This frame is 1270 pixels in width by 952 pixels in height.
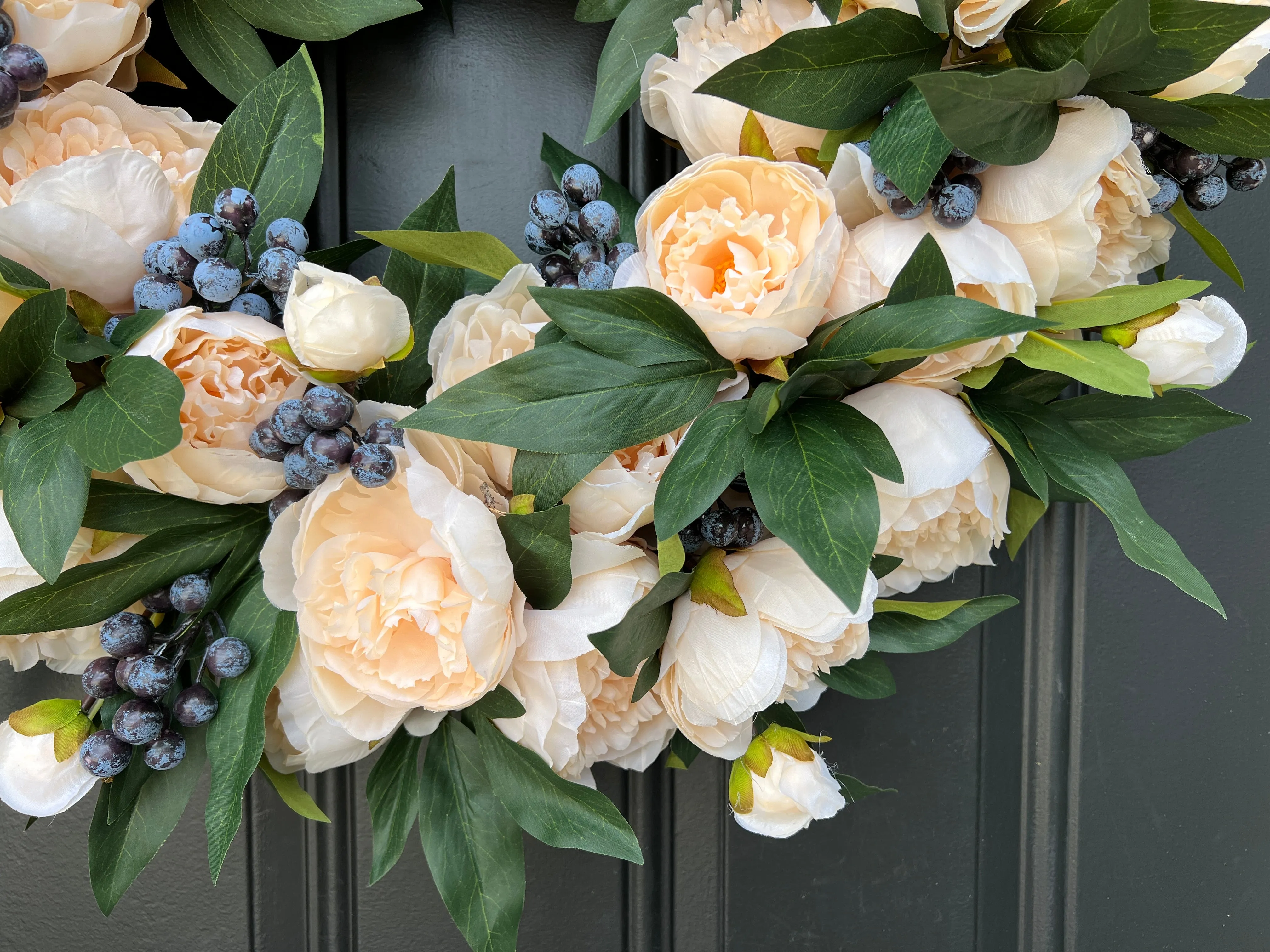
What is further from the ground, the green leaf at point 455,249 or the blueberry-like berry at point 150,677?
the green leaf at point 455,249

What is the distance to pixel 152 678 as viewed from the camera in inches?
18.3

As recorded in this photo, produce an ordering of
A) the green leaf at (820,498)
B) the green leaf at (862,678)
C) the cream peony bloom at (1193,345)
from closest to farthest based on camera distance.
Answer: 1. the green leaf at (820,498)
2. the cream peony bloom at (1193,345)
3. the green leaf at (862,678)

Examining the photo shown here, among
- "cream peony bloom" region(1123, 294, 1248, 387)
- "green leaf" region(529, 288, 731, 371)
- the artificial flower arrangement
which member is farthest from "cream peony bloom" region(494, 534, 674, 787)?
"cream peony bloom" region(1123, 294, 1248, 387)

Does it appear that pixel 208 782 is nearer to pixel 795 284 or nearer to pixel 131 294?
pixel 131 294


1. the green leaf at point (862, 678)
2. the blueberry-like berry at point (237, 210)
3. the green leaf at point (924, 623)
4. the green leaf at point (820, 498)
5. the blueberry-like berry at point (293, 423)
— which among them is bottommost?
the green leaf at point (862, 678)

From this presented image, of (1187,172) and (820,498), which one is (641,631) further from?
(1187,172)

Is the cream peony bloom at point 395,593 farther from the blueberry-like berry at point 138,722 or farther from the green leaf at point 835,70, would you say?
the green leaf at point 835,70

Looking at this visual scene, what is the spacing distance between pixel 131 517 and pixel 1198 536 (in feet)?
2.63

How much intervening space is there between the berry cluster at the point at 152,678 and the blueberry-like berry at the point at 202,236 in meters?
0.18

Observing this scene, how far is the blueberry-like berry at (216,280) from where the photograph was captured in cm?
46

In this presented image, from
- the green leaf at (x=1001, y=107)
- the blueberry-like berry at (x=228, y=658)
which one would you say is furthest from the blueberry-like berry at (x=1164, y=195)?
the blueberry-like berry at (x=228, y=658)

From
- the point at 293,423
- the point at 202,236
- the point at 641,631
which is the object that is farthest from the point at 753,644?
the point at 202,236

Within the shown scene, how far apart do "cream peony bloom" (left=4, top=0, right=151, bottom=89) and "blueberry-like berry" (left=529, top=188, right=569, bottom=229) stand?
10.1 inches

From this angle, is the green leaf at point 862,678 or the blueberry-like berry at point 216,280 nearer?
the blueberry-like berry at point 216,280
